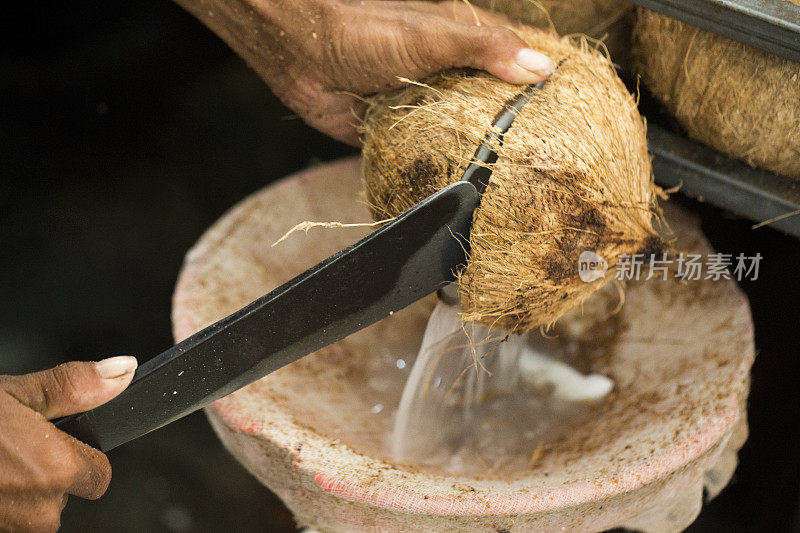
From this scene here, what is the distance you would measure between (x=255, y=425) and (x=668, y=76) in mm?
963

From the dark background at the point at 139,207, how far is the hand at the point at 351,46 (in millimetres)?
1046

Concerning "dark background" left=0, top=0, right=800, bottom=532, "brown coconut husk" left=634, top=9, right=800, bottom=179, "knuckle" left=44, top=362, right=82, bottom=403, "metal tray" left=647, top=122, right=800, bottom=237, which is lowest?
"dark background" left=0, top=0, right=800, bottom=532

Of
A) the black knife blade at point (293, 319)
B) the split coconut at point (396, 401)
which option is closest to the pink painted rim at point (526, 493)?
the split coconut at point (396, 401)

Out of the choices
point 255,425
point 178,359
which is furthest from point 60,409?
point 255,425

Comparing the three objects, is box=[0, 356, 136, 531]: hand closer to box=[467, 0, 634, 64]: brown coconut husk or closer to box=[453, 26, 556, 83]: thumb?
box=[453, 26, 556, 83]: thumb

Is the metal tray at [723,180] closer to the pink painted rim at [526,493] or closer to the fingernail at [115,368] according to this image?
the pink painted rim at [526,493]

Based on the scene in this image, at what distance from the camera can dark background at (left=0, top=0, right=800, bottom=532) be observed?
83.4 inches

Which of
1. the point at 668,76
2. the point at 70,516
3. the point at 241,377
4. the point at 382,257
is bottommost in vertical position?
the point at 70,516

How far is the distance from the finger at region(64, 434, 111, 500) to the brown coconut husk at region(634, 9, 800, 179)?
1.15m

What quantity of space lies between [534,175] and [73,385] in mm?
742

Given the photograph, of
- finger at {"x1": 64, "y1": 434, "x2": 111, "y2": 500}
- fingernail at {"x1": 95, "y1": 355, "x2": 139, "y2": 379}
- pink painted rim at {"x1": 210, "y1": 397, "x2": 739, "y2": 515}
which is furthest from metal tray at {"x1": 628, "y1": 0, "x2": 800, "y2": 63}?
finger at {"x1": 64, "y1": 434, "x2": 111, "y2": 500}

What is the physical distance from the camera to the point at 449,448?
→ 1490 millimetres

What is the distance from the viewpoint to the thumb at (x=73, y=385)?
1033mm

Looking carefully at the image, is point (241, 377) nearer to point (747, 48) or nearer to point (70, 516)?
point (747, 48)
